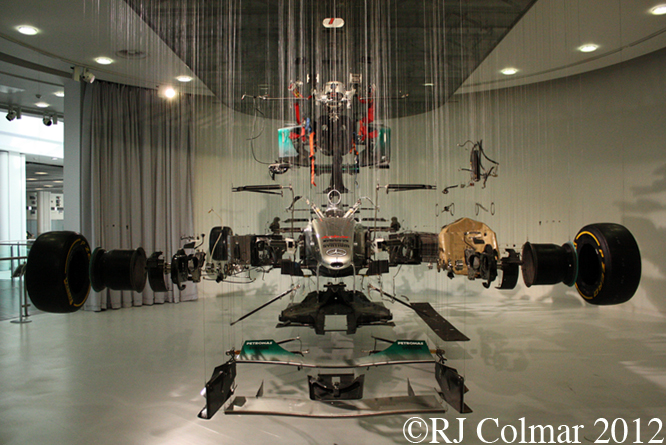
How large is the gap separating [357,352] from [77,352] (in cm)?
316

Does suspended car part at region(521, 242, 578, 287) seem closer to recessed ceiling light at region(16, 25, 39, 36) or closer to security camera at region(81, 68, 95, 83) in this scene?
security camera at region(81, 68, 95, 83)

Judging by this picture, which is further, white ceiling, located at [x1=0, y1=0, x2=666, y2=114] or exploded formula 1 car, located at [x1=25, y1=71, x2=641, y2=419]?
white ceiling, located at [x1=0, y1=0, x2=666, y2=114]

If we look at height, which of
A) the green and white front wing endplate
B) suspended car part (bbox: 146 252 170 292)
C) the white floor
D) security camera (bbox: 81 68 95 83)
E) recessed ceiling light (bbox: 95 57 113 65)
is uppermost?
recessed ceiling light (bbox: 95 57 113 65)

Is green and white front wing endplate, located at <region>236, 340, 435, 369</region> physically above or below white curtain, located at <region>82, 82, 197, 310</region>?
below

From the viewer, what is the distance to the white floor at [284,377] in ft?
8.88

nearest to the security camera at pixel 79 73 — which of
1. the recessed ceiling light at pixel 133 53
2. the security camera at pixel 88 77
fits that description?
the security camera at pixel 88 77

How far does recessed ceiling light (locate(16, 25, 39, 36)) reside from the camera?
4754 mm

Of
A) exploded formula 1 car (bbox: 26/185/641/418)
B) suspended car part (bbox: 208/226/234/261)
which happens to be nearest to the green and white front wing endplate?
exploded formula 1 car (bbox: 26/185/641/418)

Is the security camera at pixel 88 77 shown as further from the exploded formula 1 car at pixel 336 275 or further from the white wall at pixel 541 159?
the exploded formula 1 car at pixel 336 275

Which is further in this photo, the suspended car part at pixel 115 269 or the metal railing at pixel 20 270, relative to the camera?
the metal railing at pixel 20 270

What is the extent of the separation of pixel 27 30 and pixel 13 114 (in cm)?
255

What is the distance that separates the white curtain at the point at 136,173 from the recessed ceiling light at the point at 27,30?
1155 mm

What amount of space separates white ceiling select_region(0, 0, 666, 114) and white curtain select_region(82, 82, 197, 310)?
1.68ft

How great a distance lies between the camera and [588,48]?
5.67 meters
